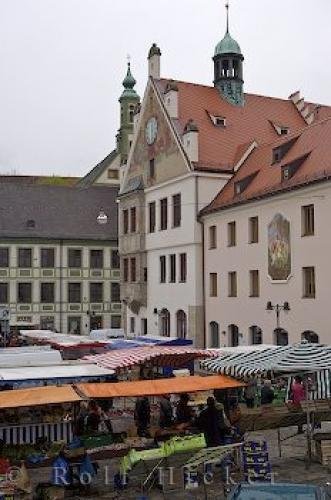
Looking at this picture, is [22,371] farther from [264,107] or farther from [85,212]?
[85,212]

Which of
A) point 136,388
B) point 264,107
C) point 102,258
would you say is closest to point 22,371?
point 136,388

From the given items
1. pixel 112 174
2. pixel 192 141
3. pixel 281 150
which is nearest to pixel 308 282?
pixel 281 150

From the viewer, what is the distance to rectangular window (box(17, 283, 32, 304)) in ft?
181

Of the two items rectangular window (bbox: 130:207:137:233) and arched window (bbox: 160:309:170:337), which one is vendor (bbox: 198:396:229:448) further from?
rectangular window (bbox: 130:207:137:233)

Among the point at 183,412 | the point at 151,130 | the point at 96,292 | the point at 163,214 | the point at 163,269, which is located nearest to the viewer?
the point at 183,412

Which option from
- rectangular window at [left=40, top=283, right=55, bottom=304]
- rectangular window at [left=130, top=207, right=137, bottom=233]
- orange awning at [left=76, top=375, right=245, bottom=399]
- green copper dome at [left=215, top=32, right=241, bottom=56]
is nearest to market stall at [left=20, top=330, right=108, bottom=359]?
rectangular window at [left=130, top=207, right=137, bottom=233]

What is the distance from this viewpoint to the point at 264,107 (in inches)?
1832

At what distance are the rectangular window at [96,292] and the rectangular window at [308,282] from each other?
92.8 ft

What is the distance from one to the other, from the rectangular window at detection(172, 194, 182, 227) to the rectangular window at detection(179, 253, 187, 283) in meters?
1.85

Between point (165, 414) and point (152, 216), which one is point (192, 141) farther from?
point (165, 414)

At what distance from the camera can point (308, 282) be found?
30906 mm

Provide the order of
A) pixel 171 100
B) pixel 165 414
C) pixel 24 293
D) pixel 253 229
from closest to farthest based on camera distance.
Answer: pixel 165 414 < pixel 253 229 < pixel 171 100 < pixel 24 293

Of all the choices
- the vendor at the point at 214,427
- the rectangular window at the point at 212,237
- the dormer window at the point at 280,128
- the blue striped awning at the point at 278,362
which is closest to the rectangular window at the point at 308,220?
the rectangular window at the point at 212,237

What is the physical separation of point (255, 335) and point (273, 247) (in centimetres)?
461
